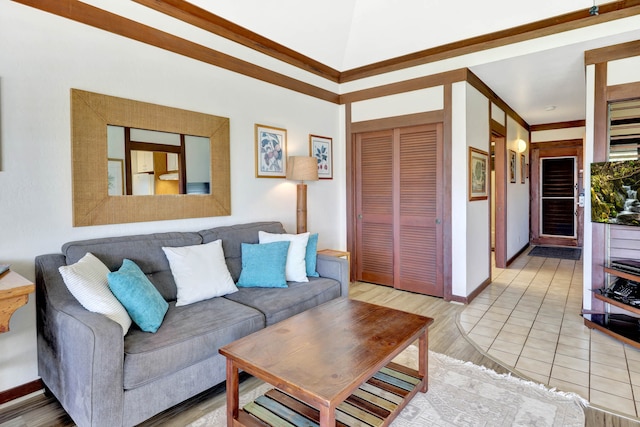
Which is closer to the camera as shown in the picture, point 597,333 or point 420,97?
point 597,333

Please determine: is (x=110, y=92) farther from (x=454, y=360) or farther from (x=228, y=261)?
(x=454, y=360)

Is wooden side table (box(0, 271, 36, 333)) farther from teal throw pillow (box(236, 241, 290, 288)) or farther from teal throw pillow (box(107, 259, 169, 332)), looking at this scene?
teal throw pillow (box(236, 241, 290, 288))

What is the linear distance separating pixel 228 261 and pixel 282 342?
4.30ft

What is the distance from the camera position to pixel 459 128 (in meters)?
3.76

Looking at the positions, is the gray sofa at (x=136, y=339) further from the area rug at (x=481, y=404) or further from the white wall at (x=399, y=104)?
the white wall at (x=399, y=104)

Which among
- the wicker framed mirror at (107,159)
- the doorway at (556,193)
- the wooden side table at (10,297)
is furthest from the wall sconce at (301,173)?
the doorway at (556,193)

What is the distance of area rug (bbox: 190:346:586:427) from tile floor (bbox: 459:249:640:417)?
8.0 inches

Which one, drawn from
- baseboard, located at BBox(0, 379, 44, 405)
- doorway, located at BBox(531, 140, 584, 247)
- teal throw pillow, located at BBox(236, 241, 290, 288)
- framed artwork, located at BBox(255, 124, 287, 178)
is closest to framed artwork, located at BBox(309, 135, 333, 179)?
framed artwork, located at BBox(255, 124, 287, 178)

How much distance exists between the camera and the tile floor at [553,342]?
2.21m

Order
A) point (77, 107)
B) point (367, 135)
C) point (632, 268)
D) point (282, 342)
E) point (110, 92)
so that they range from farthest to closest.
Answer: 1. point (367, 135)
2. point (632, 268)
3. point (110, 92)
4. point (77, 107)
5. point (282, 342)

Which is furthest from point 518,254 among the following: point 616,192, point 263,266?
point 263,266

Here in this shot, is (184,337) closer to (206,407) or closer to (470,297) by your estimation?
(206,407)

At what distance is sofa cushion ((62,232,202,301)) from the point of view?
2.24 metres

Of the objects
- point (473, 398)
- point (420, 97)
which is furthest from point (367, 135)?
point (473, 398)
